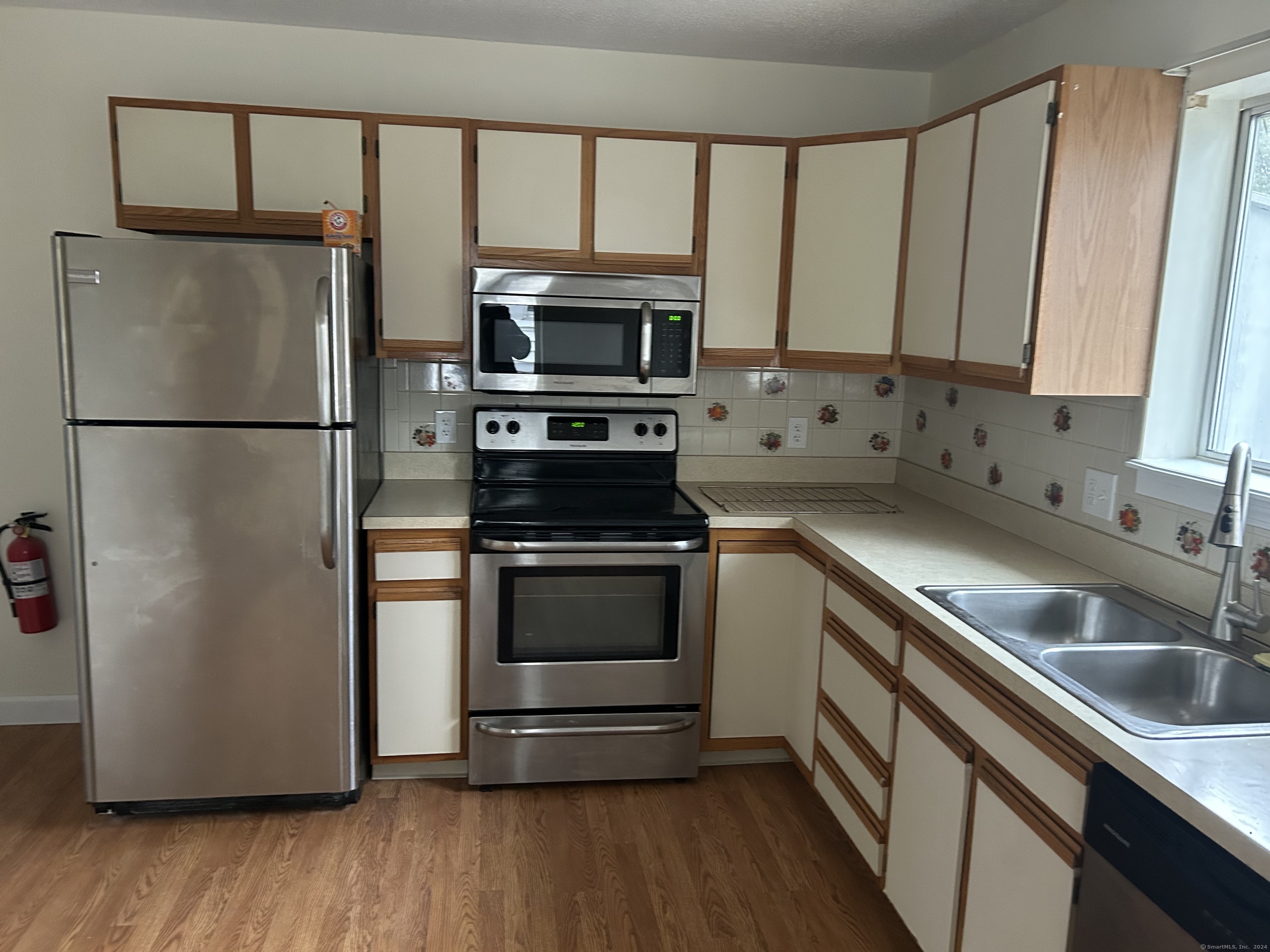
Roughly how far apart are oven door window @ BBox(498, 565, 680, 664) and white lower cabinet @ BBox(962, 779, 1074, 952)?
1.24 metres

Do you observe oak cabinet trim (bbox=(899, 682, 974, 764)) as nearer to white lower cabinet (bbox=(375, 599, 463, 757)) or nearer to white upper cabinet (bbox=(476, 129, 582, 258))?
white lower cabinet (bbox=(375, 599, 463, 757))

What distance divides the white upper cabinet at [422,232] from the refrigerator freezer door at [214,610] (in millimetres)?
559

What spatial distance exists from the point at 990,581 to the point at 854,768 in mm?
644

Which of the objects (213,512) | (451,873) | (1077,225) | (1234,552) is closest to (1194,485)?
(1234,552)

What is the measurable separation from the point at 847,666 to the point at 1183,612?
817 millimetres

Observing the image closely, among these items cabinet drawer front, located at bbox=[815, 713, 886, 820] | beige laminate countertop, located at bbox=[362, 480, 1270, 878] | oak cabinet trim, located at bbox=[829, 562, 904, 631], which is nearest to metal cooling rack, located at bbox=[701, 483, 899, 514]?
beige laminate countertop, located at bbox=[362, 480, 1270, 878]

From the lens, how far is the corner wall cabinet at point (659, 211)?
2.55 meters

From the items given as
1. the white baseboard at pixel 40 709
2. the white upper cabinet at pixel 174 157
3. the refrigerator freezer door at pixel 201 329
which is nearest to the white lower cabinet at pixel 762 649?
the refrigerator freezer door at pixel 201 329

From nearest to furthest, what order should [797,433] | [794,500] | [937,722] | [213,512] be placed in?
[937,722] → [213,512] → [794,500] → [797,433]

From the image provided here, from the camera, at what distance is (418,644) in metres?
2.80

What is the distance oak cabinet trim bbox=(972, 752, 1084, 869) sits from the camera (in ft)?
4.86

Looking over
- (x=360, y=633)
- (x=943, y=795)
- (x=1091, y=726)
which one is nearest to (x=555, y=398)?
(x=360, y=633)

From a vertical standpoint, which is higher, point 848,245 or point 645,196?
point 645,196

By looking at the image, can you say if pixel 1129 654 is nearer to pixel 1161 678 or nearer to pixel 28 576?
pixel 1161 678
